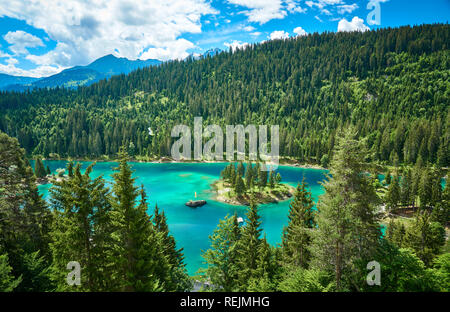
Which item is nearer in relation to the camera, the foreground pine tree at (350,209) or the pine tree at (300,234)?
the foreground pine tree at (350,209)


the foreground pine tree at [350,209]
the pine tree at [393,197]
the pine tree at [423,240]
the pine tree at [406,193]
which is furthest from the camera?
the pine tree at [406,193]

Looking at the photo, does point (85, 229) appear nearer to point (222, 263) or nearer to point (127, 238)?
point (127, 238)

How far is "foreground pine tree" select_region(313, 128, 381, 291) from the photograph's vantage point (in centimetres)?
1397

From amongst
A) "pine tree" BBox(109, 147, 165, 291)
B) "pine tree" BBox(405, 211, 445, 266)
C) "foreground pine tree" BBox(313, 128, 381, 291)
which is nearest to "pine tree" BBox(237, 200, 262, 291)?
"foreground pine tree" BBox(313, 128, 381, 291)

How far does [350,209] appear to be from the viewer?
14.0m

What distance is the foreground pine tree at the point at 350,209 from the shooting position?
45.8 feet

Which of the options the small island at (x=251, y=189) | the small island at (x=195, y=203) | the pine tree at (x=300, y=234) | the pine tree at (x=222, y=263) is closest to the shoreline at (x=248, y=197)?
the small island at (x=251, y=189)

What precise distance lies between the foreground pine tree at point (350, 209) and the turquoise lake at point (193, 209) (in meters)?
13.7

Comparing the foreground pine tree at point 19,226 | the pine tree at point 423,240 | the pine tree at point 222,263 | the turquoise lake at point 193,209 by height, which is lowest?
the turquoise lake at point 193,209

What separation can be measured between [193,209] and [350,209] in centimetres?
5844

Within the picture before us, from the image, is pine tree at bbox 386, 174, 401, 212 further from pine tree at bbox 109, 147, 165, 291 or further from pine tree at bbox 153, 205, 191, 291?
pine tree at bbox 109, 147, 165, 291

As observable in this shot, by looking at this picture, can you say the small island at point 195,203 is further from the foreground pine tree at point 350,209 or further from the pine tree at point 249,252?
the foreground pine tree at point 350,209

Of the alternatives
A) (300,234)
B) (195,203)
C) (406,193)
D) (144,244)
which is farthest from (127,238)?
(406,193)

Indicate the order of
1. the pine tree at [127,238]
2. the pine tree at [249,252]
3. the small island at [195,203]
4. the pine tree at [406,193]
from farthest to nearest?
the small island at [195,203]
the pine tree at [406,193]
the pine tree at [249,252]
the pine tree at [127,238]
